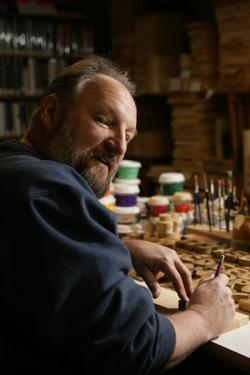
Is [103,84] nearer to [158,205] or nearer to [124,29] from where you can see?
[158,205]

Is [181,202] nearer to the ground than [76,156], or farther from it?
nearer to the ground

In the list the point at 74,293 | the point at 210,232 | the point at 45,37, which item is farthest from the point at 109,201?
the point at 45,37

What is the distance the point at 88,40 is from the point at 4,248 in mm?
4681

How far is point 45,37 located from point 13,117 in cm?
81

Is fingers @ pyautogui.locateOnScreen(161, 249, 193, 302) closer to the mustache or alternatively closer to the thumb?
the thumb

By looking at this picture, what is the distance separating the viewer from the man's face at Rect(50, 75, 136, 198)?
137 cm

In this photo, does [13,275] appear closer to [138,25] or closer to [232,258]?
[232,258]

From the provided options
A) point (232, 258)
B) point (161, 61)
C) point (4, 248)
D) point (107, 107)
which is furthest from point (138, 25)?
point (4, 248)

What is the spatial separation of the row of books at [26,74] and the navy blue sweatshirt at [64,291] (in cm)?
421

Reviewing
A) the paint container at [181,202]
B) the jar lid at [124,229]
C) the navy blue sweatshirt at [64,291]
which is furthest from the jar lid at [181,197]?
the navy blue sweatshirt at [64,291]

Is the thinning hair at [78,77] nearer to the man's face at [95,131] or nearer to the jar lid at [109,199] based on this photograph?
the man's face at [95,131]

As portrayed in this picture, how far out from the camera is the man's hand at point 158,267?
1532mm

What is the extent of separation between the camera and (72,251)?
1095 millimetres

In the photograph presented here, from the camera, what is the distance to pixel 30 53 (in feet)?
17.3
